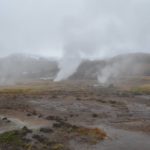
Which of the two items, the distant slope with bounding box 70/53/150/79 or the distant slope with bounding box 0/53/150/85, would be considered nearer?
the distant slope with bounding box 0/53/150/85

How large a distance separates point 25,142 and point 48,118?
39.2 feet

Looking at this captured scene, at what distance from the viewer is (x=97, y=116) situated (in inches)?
1451

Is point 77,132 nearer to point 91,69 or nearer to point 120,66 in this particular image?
point 91,69

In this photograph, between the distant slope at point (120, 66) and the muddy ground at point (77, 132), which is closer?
the muddy ground at point (77, 132)

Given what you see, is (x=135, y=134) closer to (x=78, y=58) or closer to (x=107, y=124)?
(x=107, y=124)

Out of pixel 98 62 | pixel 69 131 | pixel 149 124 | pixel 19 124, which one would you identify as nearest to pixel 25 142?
pixel 69 131

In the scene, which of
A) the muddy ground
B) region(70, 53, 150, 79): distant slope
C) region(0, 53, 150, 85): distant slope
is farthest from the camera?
region(70, 53, 150, 79): distant slope

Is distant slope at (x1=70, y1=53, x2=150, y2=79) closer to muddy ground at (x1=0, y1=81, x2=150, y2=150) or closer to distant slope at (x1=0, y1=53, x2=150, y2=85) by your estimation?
distant slope at (x1=0, y1=53, x2=150, y2=85)

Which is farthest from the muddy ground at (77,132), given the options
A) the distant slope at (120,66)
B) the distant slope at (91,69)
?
the distant slope at (120,66)

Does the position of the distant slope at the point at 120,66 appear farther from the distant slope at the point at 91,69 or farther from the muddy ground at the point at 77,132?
the muddy ground at the point at 77,132

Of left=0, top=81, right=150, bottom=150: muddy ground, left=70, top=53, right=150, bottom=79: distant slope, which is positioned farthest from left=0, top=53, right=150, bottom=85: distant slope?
left=0, top=81, right=150, bottom=150: muddy ground

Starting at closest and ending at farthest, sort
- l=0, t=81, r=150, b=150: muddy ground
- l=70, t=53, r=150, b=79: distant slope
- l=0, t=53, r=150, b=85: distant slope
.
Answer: l=0, t=81, r=150, b=150: muddy ground → l=0, t=53, r=150, b=85: distant slope → l=70, t=53, r=150, b=79: distant slope

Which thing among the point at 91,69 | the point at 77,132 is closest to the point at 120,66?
the point at 91,69

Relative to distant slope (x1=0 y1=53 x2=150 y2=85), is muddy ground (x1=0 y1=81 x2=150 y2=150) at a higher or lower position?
lower
